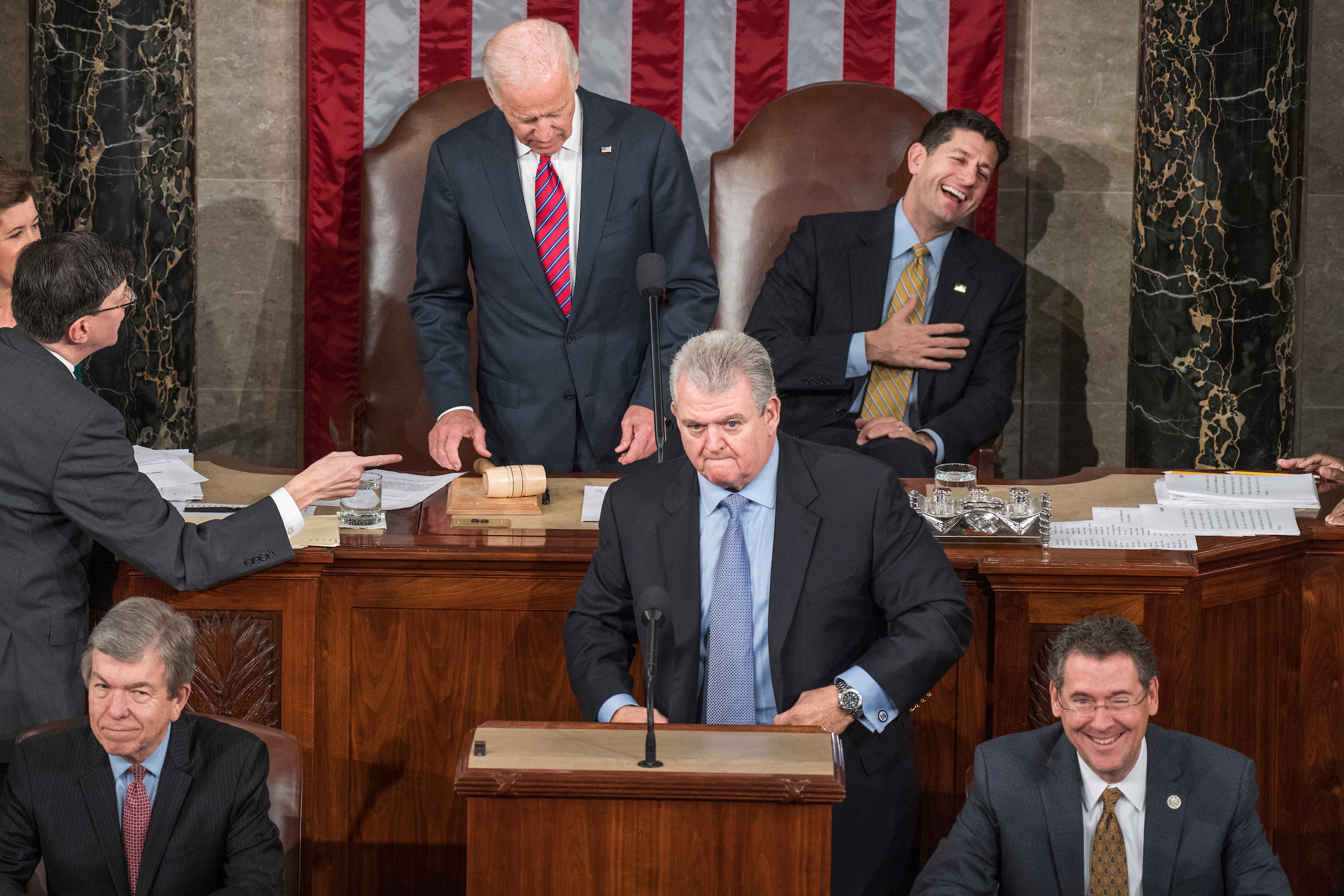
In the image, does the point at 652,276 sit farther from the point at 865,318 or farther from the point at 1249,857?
the point at 865,318

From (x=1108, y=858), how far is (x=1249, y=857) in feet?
0.76

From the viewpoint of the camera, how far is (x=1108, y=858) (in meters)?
2.68

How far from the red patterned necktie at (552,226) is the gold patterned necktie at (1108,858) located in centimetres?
237

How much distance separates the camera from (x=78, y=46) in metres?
5.34

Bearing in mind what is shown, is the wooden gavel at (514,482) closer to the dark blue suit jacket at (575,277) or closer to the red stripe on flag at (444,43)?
the dark blue suit jacket at (575,277)

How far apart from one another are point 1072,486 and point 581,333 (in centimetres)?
148

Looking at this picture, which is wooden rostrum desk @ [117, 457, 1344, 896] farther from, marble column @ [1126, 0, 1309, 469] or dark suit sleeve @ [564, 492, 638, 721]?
marble column @ [1126, 0, 1309, 469]

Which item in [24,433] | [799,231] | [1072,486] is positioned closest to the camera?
[24,433]

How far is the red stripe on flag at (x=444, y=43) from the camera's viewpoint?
5.68m

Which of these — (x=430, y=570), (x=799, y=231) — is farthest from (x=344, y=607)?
(x=799, y=231)

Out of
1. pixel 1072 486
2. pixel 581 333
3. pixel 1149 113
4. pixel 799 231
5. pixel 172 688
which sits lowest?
pixel 172 688

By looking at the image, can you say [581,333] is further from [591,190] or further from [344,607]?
[344,607]

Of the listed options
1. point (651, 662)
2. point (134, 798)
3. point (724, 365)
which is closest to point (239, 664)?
point (134, 798)

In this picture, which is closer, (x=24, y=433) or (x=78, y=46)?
(x=24, y=433)
